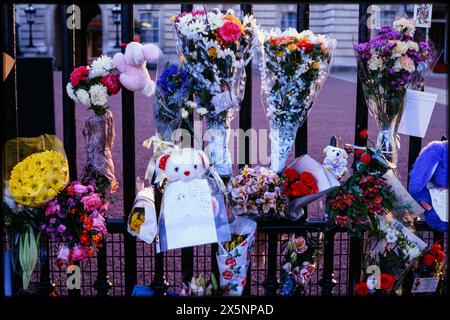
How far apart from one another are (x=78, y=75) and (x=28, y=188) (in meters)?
0.50

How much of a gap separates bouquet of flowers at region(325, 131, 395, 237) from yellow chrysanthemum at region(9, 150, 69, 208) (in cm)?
108

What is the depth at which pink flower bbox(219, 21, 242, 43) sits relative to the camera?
217 cm

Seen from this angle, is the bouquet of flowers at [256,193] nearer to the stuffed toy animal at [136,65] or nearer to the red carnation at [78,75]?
the stuffed toy animal at [136,65]

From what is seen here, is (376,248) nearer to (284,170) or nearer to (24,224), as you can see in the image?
(284,170)

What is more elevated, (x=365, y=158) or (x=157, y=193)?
(x=365, y=158)

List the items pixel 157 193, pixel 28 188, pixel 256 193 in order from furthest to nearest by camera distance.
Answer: pixel 157 193, pixel 256 193, pixel 28 188

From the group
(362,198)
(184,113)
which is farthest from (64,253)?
(362,198)

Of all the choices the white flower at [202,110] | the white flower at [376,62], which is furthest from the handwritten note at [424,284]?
the white flower at [202,110]

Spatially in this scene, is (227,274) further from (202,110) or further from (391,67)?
(391,67)

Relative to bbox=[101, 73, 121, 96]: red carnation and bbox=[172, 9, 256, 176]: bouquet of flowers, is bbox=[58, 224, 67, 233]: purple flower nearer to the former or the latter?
bbox=[101, 73, 121, 96]: red carnation

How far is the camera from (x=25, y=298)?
2117mm

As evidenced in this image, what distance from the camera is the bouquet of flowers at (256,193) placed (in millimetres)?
2221

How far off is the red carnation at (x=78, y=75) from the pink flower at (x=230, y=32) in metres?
0.58

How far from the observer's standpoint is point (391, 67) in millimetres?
2281
